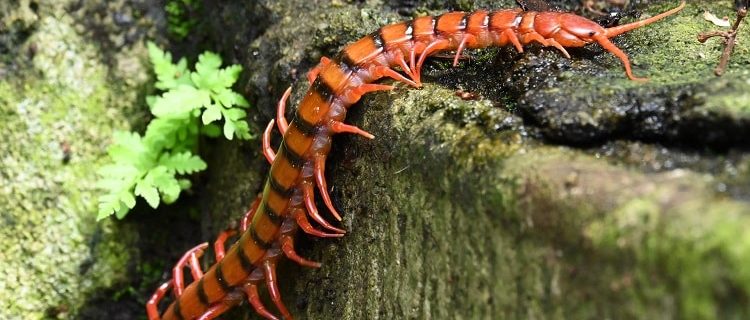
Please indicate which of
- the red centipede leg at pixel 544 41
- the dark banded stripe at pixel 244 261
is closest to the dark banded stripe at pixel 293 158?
the dark banded stripe at pixel 244 261

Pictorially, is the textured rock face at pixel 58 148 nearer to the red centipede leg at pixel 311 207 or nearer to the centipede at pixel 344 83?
the centipede at pixel 344 83

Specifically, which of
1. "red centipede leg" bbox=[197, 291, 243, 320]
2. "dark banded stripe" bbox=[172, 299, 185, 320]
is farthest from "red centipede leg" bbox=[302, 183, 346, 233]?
"dark banded stripe" bbox=[172, 299, 185, 320]

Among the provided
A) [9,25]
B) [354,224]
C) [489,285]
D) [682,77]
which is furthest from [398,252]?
[9,25]

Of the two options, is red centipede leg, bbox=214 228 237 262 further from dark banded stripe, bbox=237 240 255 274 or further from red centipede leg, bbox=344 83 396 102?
red centipede leg, bbox=344 83 396 102

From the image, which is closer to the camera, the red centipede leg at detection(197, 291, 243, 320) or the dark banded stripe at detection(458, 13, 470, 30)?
the dark banded stripe at detection(458, 13, 470, 30)

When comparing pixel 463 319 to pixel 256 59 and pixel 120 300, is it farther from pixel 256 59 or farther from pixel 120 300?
pixel 120 300
